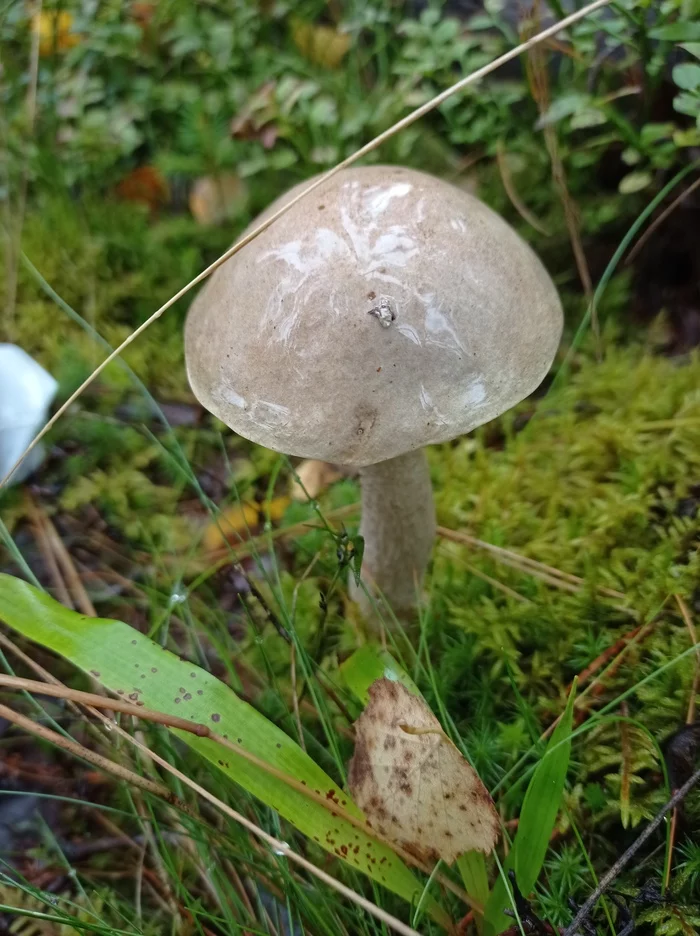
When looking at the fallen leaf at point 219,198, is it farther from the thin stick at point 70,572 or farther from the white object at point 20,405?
the thin stick at point 70,572

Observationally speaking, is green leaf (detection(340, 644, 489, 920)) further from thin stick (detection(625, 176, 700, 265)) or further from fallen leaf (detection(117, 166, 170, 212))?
fallen leaf (detection(117, 166, 170, 212))

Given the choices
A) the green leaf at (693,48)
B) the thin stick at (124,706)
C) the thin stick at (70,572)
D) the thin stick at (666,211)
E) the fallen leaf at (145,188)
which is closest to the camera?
the thin stick at (124,706)

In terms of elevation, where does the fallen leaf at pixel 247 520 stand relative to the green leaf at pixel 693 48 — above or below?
below

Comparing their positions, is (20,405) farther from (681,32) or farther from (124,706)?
(681,32)

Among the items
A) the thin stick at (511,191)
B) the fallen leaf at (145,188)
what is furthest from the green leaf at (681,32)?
the fallen leaf at (145,188)

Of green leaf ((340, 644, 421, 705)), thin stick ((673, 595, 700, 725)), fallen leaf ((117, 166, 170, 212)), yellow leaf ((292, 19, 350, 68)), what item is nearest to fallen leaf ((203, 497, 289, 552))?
green leaf ((340, 644, 421, 705))

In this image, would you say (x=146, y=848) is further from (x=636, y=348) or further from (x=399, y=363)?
(x=636, y=348)

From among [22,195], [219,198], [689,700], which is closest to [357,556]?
[689,700]
